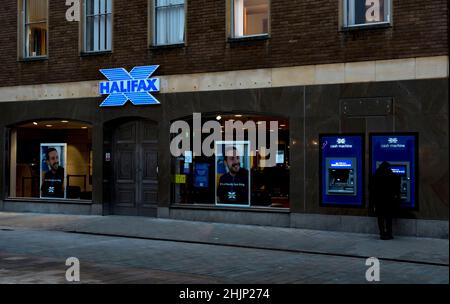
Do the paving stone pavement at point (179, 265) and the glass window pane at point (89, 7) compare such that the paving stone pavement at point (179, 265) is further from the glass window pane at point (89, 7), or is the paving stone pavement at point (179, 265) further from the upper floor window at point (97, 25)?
the glass window pane at point (89, 7)

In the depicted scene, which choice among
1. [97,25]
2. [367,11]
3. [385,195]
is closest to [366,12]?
[367,11]

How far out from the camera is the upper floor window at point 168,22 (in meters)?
17.0

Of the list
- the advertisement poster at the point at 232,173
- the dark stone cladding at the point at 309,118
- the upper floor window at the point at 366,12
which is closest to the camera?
the dark stone cladding at the point at 309,118

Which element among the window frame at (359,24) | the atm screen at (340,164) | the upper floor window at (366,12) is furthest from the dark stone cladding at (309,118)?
the upper floor window at (366,12)

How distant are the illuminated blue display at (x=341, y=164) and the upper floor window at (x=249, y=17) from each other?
3759 millimetres

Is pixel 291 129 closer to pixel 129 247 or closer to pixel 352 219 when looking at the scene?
pixel 352 219

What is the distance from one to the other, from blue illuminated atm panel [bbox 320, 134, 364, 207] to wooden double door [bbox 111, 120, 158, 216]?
16.4 feet

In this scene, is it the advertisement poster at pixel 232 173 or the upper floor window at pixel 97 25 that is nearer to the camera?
the advertisement poster at pixel 232 173

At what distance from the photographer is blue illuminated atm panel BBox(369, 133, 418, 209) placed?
541 inches

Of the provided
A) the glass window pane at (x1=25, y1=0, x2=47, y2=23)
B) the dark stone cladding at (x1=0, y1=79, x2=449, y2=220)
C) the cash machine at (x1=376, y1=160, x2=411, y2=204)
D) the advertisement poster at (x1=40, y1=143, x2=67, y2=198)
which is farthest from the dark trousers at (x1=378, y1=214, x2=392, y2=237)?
the glass window pane at (x1=25, y1=0, x2=47, y2=23)

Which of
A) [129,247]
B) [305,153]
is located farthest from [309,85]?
[129,247]

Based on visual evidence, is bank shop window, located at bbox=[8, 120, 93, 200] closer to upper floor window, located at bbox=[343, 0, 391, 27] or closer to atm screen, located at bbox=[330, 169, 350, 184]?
atm screen, located at bbox=[330, 169, 350, 184]

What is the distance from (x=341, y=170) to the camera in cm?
1459

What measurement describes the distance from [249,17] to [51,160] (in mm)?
7702
